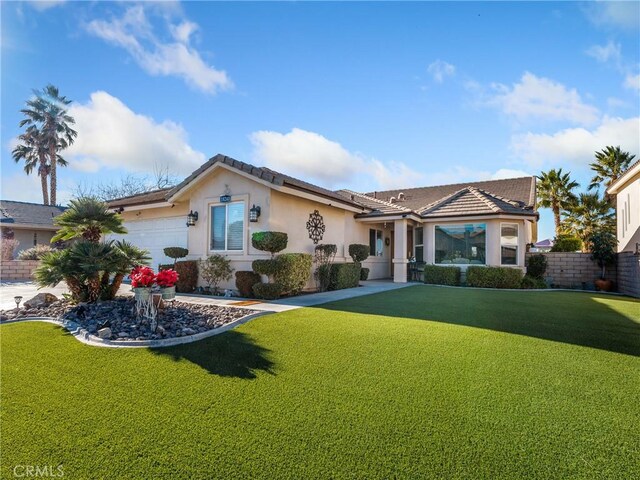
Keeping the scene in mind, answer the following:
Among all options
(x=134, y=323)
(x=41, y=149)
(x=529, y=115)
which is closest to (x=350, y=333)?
(x=134, y=323)

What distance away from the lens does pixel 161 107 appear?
14266 mm

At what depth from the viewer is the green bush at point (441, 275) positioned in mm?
15531

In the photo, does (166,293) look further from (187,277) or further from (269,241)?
(187,277)

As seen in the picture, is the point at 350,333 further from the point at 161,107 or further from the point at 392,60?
the point at 161,107

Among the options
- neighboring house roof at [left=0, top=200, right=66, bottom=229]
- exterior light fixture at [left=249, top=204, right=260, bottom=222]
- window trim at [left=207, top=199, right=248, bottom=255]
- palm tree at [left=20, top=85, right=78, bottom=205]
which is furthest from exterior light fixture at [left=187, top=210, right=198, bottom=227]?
palm tree at [left=20, top=85, right=78, bottom=205]

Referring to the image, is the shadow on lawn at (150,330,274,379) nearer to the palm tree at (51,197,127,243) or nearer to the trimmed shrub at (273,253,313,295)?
the trimmed shrub at (273,253,313,295)

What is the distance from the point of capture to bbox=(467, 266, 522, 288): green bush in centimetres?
1452

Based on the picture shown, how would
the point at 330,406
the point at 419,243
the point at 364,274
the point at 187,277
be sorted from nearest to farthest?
the point at 330,406 → the point at 187,277 → the point at 364,274 → the point at 419,243

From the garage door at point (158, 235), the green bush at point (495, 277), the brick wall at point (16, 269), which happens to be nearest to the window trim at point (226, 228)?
the garage door at point (158, 235)

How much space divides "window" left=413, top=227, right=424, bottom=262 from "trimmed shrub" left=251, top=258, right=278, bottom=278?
9913 millimetres

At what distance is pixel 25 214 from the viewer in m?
25.0

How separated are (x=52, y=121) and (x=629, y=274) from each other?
44.1 meters

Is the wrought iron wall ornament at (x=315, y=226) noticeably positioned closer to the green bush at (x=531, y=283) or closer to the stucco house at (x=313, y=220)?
the stucco house at (x=313, y=220)

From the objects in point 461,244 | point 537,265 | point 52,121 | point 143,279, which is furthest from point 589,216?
point 52,121
